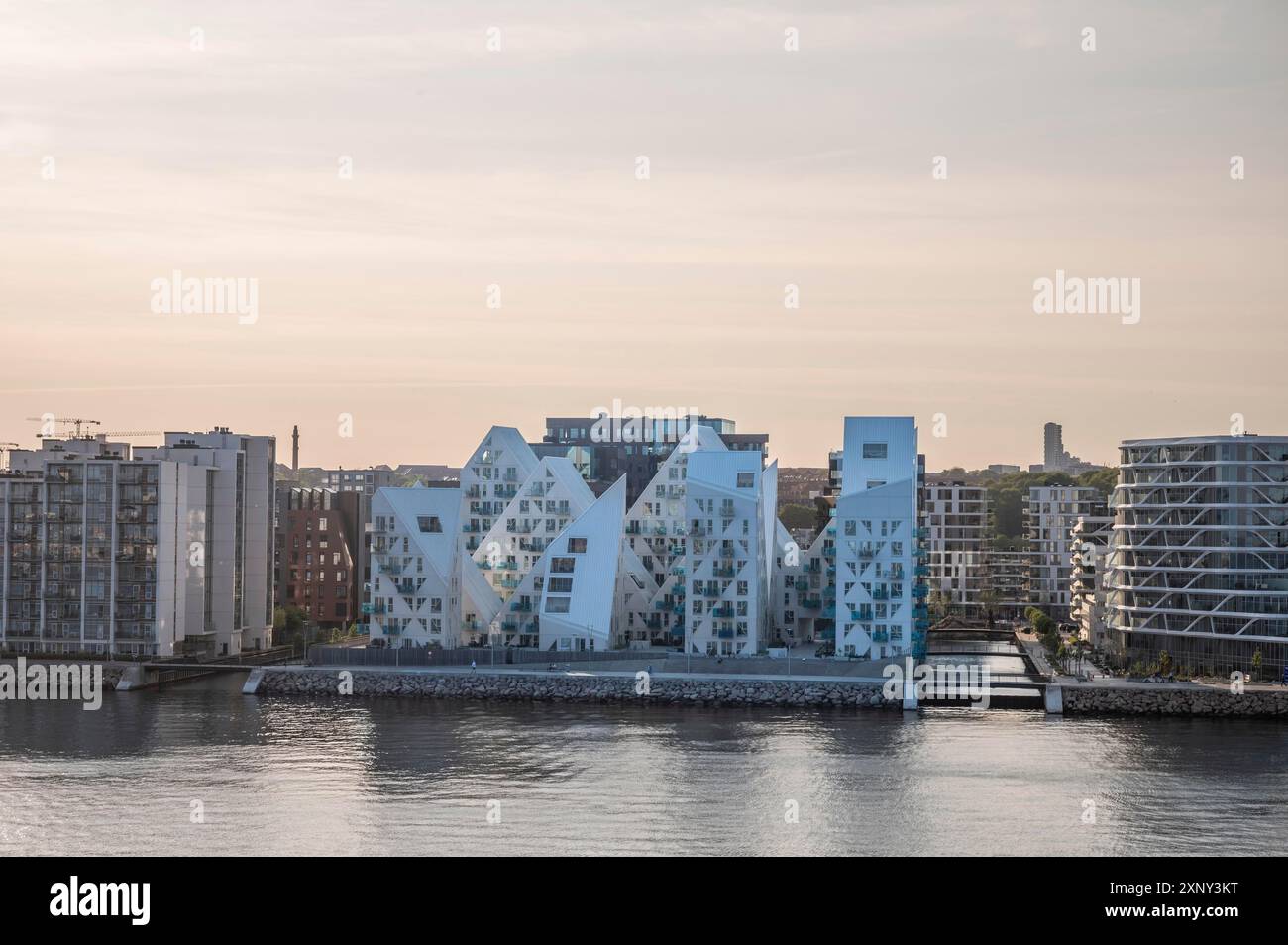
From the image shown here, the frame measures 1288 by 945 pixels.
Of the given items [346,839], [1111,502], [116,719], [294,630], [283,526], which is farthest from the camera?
[283,526]

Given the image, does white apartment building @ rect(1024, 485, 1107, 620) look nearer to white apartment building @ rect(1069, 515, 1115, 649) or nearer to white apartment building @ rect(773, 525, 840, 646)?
white apartment building @ rect(1069, 515, 1115, 649)

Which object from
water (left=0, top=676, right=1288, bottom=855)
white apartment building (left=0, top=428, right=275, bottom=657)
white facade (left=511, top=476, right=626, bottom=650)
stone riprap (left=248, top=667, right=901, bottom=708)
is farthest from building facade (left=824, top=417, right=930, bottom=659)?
white apartment building (left=0, top=428, right=275, bottom=657)

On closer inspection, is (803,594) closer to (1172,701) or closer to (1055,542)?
(1172,701)

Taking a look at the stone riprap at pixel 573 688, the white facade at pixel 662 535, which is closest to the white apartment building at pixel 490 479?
the white facade at pixel 662 535

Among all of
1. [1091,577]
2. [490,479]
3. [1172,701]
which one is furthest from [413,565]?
[1091,577]

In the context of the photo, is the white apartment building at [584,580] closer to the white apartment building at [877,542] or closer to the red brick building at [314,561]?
the white apartment building at [877,542]
